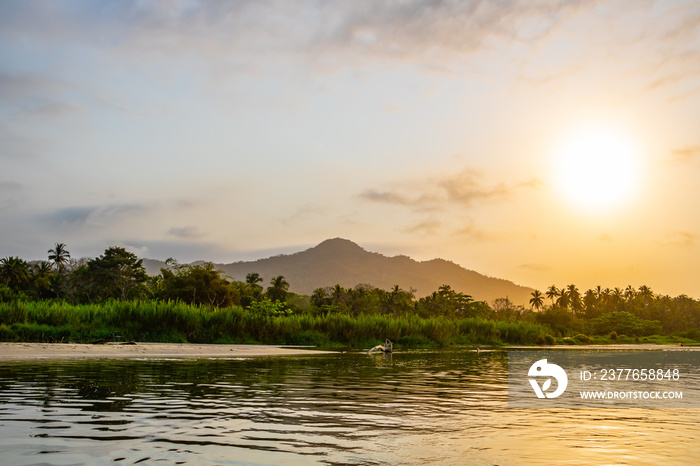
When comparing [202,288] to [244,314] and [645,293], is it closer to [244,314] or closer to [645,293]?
[244,314]

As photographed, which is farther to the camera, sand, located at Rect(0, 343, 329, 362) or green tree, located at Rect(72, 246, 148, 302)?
green tree, located at Rect(72, 246, 148, 302)

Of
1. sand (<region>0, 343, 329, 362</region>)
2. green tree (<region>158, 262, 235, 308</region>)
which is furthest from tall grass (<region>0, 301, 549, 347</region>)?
green tree (<region>158, 262, 235, 308</region>)

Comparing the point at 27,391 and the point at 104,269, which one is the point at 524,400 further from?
the point at 104,269

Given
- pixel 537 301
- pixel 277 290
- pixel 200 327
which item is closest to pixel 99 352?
pixel 200 327

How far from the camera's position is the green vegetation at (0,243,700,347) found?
36.6m

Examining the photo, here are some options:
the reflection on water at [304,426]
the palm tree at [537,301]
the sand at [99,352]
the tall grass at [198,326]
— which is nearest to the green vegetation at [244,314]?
the tall grass at [198,326]

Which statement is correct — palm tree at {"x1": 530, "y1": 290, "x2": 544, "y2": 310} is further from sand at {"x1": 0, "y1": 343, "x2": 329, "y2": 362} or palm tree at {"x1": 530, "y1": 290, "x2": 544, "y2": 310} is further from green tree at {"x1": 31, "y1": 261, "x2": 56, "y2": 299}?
sand at {"x1": 0, "y1": 343, "x2": 329, "y2": 362}

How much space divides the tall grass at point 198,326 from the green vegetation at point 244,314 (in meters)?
0.07

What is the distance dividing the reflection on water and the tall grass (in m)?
20.8

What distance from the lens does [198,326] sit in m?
40.0

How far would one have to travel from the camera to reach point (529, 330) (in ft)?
212

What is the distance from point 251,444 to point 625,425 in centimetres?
627

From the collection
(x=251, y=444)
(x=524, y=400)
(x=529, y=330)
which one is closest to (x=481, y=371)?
(x=524, y=400)

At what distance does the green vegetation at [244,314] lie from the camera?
36.6 metres
